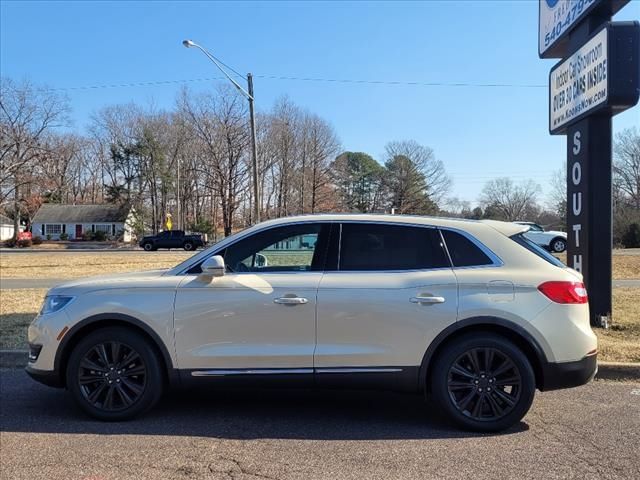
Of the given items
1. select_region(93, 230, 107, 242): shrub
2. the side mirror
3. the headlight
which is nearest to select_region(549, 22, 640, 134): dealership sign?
the side mirror

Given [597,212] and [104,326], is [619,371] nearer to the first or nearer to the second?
[597,212]

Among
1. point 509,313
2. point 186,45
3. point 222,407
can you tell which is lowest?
point 222,407

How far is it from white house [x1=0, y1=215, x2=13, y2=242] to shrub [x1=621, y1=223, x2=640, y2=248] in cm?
7970

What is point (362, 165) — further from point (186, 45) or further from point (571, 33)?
point (571, 33)

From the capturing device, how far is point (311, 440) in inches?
176

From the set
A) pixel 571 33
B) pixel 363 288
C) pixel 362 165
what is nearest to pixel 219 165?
pixel 362 165

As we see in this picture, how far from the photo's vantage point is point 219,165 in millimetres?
63188

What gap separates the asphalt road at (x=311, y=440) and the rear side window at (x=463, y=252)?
1.39 meters

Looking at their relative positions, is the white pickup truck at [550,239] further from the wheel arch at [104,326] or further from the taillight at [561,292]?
the wheel arch at [104,326]

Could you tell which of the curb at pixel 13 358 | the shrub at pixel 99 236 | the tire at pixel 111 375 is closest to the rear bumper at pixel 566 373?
the tire at pixel 111 375

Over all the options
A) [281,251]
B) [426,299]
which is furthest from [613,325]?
[281,251]

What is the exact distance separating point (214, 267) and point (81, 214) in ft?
257

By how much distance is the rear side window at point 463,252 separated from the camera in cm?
480

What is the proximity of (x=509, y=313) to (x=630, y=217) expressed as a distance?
150 ft
